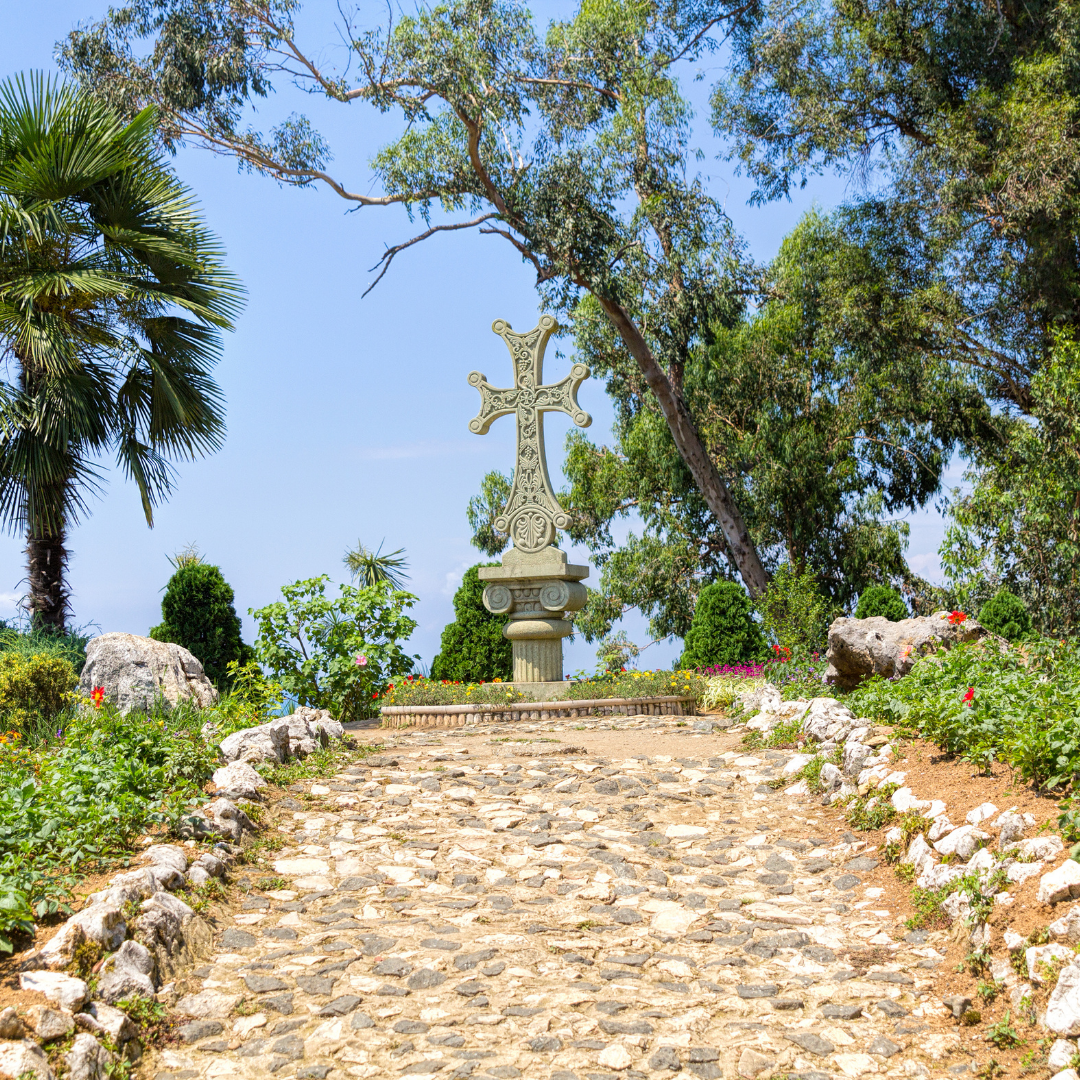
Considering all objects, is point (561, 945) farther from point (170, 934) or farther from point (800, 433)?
point (800, 433)

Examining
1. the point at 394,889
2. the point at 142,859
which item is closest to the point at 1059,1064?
the point at 394,889

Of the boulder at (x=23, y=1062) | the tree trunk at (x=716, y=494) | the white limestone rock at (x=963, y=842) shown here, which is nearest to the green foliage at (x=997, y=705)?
the white limestone rock at (x=963, y=842)

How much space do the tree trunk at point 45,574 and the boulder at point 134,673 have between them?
140 inches

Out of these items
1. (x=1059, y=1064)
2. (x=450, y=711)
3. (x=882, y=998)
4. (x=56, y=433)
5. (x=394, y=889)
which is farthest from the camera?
(x=56, y=433)

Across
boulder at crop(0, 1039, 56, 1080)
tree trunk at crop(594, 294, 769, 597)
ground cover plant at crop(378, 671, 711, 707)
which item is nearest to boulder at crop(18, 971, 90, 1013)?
boulder at crop(0, 1039, 56, 1080)

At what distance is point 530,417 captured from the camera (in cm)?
1215

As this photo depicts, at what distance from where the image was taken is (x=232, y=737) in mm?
6578

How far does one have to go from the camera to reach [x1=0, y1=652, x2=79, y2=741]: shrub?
29.8 ft

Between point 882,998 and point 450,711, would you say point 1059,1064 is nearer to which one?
point 882,998

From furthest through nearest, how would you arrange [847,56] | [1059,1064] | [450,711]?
[847,56]
[450,711]
[1059,1064]

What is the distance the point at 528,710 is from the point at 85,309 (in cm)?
723

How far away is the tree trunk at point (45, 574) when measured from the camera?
12.5 metres

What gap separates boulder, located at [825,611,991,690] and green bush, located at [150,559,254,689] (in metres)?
7.66

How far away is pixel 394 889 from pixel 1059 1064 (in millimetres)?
2892
